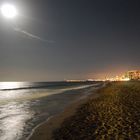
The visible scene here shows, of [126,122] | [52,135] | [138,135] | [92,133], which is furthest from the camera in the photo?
[126,122]

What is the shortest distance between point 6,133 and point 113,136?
6.63m

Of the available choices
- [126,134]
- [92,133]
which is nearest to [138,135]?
[126,134]

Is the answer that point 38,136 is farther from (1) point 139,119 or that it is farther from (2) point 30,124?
(1) point 139,119

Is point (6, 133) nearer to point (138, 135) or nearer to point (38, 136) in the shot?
point (38, 136)

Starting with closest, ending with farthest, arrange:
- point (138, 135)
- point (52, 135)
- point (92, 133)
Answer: point (138, 135) < point (92, 133) < point (52, 135)

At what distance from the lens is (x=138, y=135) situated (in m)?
9.20

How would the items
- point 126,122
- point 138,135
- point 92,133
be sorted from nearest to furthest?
point 138,135, point 92,133, point 126,122

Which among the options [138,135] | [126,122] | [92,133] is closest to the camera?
[138,135]

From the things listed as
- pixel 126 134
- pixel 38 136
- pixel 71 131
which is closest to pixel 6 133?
pixel 38 136

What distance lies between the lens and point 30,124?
584 inches

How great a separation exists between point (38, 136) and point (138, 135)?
5423mm

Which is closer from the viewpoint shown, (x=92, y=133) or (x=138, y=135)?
(x=138, y=135)

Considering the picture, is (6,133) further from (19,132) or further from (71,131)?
(71,131)

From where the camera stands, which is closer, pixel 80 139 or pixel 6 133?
pixel 80 139
